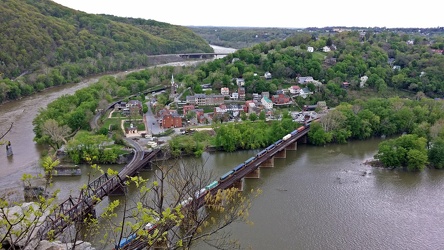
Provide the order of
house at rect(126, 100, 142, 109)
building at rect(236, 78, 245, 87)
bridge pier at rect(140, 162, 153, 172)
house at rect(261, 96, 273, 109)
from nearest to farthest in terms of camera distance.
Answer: bridge pier at rect(140, 162, 153, 172), house at rect(126, 100, 142, 109), house at rect(261, 96, 273, 109), building at rect(236, 78, 245, 87)

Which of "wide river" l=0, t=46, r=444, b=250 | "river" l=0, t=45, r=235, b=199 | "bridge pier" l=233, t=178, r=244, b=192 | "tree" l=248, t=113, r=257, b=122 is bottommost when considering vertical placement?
"wide river" l=0, t=46, r=444, b=250

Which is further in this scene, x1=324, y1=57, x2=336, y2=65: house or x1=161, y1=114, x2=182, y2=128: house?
x1=324, y1=57, x2=336, y2=65: house

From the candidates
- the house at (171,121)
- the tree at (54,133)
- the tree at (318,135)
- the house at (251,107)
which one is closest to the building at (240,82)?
the house at (251,107)

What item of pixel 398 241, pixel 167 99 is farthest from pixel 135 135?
pixel 398 241

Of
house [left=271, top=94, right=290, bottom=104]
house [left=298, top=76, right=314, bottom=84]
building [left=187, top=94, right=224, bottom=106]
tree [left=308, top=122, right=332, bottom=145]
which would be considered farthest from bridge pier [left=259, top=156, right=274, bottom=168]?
house [left=298, top=76, right=314, bottom=84]

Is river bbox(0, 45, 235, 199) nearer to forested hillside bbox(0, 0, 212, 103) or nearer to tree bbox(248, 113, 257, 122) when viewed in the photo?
forested hillside bbox(0, 0, 212, 103)

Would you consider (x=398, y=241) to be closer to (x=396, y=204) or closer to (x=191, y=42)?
(x=396, y=204)

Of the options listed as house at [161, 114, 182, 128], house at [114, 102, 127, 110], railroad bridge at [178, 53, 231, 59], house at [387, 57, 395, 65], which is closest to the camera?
house at [161, 114, 182, 128]

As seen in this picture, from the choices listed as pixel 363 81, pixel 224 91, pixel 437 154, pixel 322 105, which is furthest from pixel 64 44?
pixel 437 154
